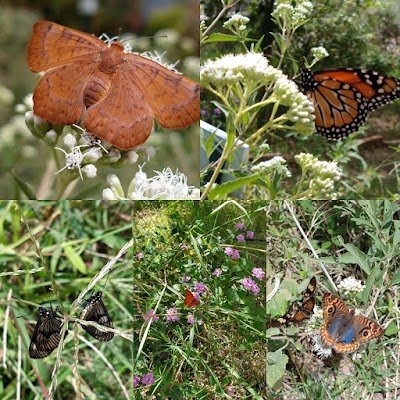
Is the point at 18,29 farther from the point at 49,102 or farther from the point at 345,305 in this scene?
the point at 345,305

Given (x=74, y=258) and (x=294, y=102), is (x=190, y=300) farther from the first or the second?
(x=294, y=102)

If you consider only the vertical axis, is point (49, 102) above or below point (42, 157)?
above

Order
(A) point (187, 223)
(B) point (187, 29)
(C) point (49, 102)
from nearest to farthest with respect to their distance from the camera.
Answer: (C) point (49, 102) < (A) point (187, 223) < (B) point (187, 29)

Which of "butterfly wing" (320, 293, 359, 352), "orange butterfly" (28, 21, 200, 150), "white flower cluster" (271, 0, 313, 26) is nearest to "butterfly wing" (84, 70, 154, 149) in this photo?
"orange butterfly" (28, 21, 200, 150)

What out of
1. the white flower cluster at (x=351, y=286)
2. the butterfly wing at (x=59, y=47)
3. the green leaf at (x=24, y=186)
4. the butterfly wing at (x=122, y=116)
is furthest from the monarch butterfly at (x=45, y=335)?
the white flower cluster at (x=351, y=286)

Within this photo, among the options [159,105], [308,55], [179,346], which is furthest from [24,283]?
[308,55]

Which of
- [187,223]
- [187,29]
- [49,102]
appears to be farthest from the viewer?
[187,29]

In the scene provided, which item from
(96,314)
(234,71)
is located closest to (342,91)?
(234,71)
